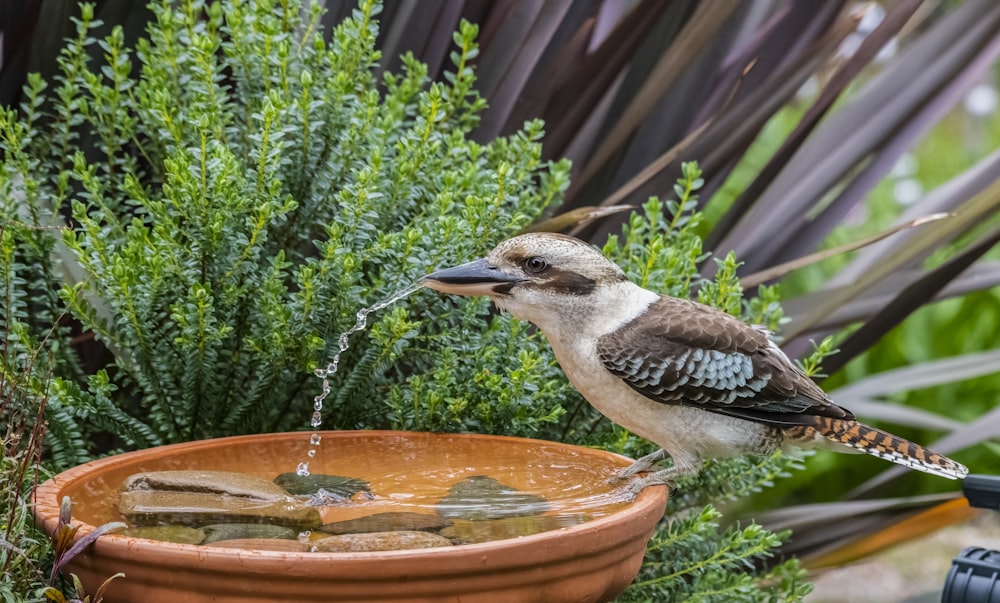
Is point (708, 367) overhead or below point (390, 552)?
overhead

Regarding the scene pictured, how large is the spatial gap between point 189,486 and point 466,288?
1.89 feet

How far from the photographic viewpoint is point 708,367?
1994mm

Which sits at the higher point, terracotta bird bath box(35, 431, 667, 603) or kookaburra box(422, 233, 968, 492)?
kookaburra box(422, 233, 968, 492)

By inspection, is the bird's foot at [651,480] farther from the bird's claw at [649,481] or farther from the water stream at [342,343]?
the water stream at [342,343]

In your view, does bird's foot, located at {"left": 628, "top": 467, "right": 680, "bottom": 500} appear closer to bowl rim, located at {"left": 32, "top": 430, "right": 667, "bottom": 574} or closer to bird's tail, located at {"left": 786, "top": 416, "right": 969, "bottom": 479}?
bowl rim, located at {"left": 32, "top": 430, "right": 667, "bottom": 574}

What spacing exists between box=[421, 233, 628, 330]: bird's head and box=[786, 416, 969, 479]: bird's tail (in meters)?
0.47

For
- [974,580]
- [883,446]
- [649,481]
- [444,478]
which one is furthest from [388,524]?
[974,580]

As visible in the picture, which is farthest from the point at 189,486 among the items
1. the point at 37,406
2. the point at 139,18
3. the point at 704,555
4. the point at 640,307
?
the point at 139,18

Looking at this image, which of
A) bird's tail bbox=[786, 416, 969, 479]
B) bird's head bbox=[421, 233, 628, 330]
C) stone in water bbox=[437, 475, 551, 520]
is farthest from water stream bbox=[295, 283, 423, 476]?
bird's tail bbox=[786, 416, 969, 479]

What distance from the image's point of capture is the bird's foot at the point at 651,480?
6.03ft

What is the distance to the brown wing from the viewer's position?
6.47 feet

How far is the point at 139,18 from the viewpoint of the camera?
8.59ft

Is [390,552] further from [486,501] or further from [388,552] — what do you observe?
[486,501]

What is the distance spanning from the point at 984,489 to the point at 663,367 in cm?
63
